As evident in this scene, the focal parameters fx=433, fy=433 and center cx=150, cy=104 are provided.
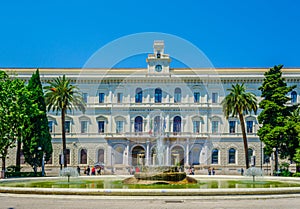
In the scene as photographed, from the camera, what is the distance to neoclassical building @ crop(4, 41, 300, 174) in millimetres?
57781

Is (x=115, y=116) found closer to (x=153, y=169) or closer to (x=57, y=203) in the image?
(x=153, y=169)

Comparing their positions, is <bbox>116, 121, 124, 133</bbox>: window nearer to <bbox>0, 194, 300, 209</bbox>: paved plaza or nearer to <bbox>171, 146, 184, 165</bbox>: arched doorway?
<bbox>171, 146, 184, 165</bbox>: arched doorway

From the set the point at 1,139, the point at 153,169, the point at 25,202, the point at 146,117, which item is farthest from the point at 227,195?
the point at 146,117

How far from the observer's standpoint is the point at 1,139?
113ft

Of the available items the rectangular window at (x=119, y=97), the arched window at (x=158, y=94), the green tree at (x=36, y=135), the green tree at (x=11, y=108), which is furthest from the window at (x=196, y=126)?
the green tree at (x=11, y=108)

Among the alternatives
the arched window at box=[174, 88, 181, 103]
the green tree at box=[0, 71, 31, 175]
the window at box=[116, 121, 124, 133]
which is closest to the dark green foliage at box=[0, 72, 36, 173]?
the green tree at box=[0, 71, 31, 175]

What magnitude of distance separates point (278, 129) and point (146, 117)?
2239cm

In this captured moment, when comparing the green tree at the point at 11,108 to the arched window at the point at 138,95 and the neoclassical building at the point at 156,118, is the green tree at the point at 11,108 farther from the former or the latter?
the arched window at the point at 138,95

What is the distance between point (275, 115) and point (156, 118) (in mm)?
21183

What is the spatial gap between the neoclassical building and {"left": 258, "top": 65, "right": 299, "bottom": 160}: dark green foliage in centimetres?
1441

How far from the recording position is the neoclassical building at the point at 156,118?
5778cm

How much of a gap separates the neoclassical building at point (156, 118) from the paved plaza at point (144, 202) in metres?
40.6

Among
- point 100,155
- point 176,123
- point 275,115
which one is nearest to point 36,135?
point 100,155

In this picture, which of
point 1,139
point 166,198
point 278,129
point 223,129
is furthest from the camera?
point 223,129
